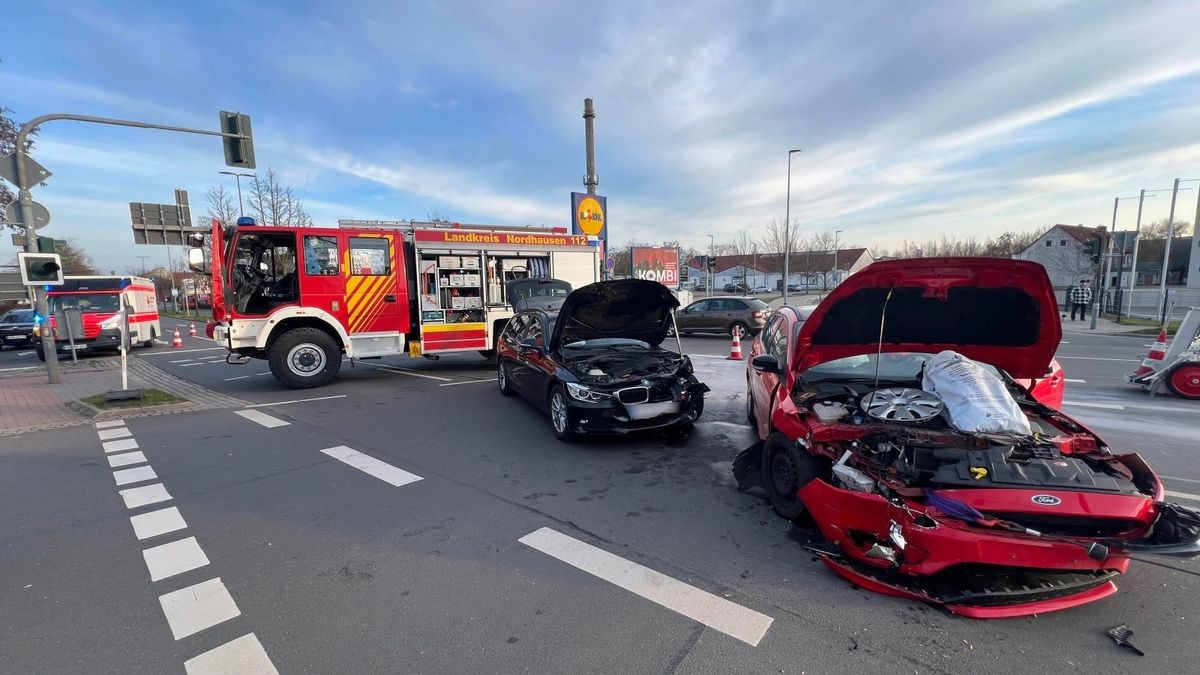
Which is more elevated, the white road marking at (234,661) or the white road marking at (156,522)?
the white road marking at (234,661)

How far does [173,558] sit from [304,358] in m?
6.58

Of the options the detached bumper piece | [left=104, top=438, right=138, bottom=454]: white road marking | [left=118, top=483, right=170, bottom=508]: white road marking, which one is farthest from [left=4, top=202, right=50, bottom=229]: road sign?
the detached bumper piece

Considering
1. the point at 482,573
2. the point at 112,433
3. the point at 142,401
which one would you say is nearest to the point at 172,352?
the point at 142,401

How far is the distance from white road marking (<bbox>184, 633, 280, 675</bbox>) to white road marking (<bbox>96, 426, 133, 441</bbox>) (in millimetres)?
5700

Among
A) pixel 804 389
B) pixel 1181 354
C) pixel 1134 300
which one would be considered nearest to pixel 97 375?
pixel 804 389

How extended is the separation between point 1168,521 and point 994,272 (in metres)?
1.83

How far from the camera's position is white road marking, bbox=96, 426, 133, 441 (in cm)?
654

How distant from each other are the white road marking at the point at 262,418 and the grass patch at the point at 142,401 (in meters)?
1.58

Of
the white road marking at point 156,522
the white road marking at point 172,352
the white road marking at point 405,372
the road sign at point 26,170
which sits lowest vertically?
the white road marking at point 172,352

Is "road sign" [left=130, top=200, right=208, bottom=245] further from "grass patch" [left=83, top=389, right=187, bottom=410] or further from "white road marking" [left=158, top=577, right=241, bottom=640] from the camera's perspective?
"white road marking" [left=158, top=577, right=241, bottom=640]

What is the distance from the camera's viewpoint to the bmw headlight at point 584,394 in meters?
5.47

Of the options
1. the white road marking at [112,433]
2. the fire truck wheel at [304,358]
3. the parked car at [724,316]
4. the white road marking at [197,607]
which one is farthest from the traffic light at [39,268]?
the parked car at [724,316]

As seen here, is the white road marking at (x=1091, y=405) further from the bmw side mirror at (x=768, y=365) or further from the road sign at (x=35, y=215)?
the road sign at (x=35, y=215)

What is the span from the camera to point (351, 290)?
965 centimetres
